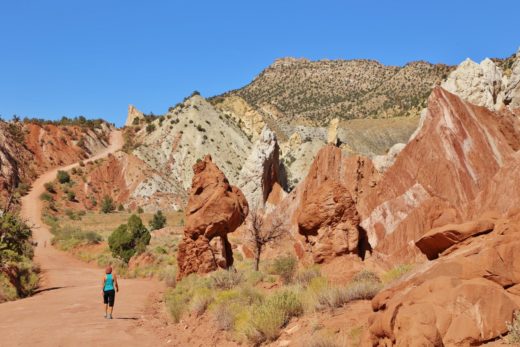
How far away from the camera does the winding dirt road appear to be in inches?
518

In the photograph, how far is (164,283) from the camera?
27703 mm

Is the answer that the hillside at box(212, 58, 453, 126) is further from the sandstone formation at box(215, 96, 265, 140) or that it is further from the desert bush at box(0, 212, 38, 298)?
the desert bush at box(0, 212, 38, 298)

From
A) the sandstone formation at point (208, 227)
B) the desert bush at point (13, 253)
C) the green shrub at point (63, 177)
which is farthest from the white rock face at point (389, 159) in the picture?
the green shrub at point (63, 177)

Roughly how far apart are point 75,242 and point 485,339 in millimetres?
43843

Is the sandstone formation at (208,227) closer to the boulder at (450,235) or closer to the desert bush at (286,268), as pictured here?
the desert bush at (286,268)

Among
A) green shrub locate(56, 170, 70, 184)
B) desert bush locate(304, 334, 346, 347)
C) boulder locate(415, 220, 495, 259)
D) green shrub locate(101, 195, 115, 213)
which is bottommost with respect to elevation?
desert bush locate(304, 334, 346, 347)

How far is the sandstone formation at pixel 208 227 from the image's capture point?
23.1 meters

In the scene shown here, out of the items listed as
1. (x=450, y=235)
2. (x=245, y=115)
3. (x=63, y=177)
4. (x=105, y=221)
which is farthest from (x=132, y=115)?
(x=450, y=235)

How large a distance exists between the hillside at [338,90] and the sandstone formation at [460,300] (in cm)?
9909

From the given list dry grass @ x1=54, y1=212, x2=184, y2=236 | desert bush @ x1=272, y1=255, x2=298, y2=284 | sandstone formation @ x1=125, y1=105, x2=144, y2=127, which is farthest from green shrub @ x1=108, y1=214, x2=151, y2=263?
sandstone formation @ x1=125, y1=105, x2=144, y2=127

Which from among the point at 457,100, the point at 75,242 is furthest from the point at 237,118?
the point at 457,100

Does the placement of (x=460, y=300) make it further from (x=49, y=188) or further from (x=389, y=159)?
(x=49, y=188)

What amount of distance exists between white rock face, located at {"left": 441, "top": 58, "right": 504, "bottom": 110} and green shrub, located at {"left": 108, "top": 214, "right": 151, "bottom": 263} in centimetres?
2537

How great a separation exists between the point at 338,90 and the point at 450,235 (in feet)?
417
